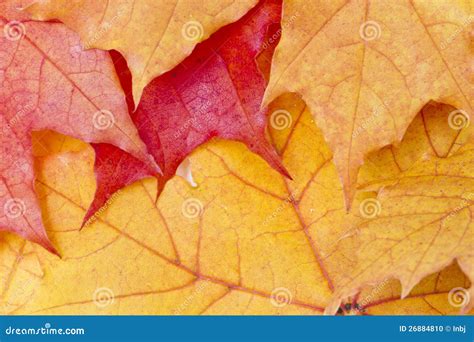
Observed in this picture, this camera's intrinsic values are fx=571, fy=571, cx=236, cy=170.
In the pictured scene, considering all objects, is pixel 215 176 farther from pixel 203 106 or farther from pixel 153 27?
pixel 153 27

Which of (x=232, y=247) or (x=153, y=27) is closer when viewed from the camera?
(x=153, y=27)

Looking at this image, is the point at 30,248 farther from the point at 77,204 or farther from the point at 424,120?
the point at 424,120

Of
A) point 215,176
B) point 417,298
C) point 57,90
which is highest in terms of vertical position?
point 57,90

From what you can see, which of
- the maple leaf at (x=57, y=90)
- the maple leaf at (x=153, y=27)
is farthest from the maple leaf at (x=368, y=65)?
the maple leaf at (x=57, y=90)

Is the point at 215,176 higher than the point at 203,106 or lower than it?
lower

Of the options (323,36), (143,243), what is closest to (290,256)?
(143,243)

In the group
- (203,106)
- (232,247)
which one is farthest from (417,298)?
(203,106)

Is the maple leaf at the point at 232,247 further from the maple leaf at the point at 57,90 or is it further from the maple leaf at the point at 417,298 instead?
the maple leaf at the point at 57,90
